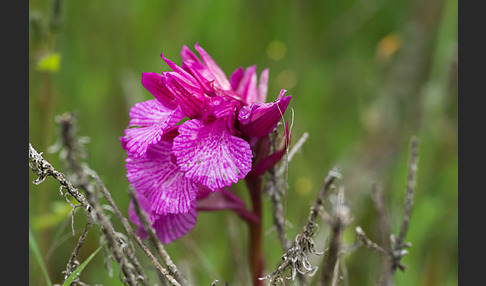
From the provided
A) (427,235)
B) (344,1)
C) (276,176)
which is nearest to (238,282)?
(276,176)

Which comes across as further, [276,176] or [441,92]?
[441,92]

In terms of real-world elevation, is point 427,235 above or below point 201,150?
below

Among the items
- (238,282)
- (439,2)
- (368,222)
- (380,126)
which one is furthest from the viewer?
(439,2)

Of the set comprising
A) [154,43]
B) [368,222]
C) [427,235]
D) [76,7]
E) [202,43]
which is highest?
[76,7]

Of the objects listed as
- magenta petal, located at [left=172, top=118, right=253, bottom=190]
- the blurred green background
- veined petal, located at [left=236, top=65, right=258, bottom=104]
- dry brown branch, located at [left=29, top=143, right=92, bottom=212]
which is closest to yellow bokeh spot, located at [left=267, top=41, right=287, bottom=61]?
the blurred green background

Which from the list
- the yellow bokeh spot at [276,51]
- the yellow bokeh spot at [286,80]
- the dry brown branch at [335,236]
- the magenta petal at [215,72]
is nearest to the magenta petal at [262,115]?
the magenta petal at [215,72]

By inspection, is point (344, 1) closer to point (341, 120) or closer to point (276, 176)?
point (341, 120)

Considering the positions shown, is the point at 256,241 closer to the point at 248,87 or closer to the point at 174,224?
the point at 174,224
